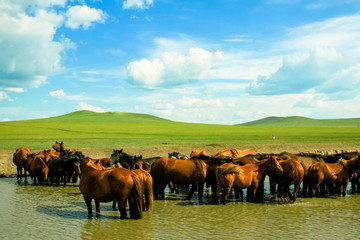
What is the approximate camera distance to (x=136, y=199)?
30.5 feet

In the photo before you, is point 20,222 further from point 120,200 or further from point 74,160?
point 74,160

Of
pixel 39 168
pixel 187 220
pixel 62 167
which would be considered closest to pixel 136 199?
pixel 187 220

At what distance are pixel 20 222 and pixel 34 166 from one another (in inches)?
320

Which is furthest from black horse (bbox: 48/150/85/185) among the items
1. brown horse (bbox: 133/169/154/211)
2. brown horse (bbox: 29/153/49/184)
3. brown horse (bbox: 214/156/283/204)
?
brown horse (bbox: 214/156/283/204)

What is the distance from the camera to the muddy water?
8039 millimetres

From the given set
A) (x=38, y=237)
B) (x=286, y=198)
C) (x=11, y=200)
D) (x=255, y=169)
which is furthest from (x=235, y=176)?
(x=11, y=200)

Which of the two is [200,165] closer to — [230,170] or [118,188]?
[230,170]

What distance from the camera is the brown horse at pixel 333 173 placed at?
13141 millimetres

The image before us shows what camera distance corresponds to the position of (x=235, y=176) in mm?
11797

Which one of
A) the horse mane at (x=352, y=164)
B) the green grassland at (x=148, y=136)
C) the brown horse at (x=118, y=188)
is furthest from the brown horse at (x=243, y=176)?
the green grassland at (x=148, y=136)

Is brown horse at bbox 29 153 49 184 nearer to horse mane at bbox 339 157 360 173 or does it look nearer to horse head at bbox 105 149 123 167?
horse head at bbox 105 149 123 167

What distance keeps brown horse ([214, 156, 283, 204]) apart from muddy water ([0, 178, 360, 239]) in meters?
0.60

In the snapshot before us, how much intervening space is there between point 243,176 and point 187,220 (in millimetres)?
3397

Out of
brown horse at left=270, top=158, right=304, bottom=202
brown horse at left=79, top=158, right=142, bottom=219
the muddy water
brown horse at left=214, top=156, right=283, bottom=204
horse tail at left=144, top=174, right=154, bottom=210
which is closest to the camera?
the muddy water
